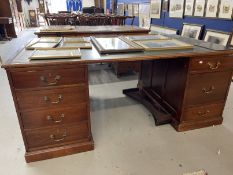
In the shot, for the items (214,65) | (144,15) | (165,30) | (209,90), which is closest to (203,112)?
(209,90)

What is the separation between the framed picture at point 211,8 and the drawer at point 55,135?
2630mm

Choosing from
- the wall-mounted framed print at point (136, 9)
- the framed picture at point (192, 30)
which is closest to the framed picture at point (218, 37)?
the framed picture at point (192, 30)

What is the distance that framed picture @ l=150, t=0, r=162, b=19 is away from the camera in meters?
4.31

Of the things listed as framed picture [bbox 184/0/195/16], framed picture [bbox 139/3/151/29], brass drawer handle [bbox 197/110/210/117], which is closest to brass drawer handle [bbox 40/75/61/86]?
brass drawer handle [bbox 197/110/210/117]

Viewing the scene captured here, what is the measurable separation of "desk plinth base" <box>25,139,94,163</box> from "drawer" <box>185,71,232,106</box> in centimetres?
96

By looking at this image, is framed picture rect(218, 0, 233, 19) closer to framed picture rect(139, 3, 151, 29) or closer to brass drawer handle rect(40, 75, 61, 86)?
framed picture rect(139, 3, 151, 29)

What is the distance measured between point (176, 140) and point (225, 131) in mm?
534

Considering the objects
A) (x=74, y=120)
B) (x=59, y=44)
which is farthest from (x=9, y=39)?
(x=74, y=120)

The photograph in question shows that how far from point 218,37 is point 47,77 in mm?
2647

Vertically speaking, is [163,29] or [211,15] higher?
[211,15]

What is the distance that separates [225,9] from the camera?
271 cm

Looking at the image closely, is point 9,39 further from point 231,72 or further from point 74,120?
point 231,72

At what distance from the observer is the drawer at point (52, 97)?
126 cm

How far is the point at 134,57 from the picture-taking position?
52.4 inches
